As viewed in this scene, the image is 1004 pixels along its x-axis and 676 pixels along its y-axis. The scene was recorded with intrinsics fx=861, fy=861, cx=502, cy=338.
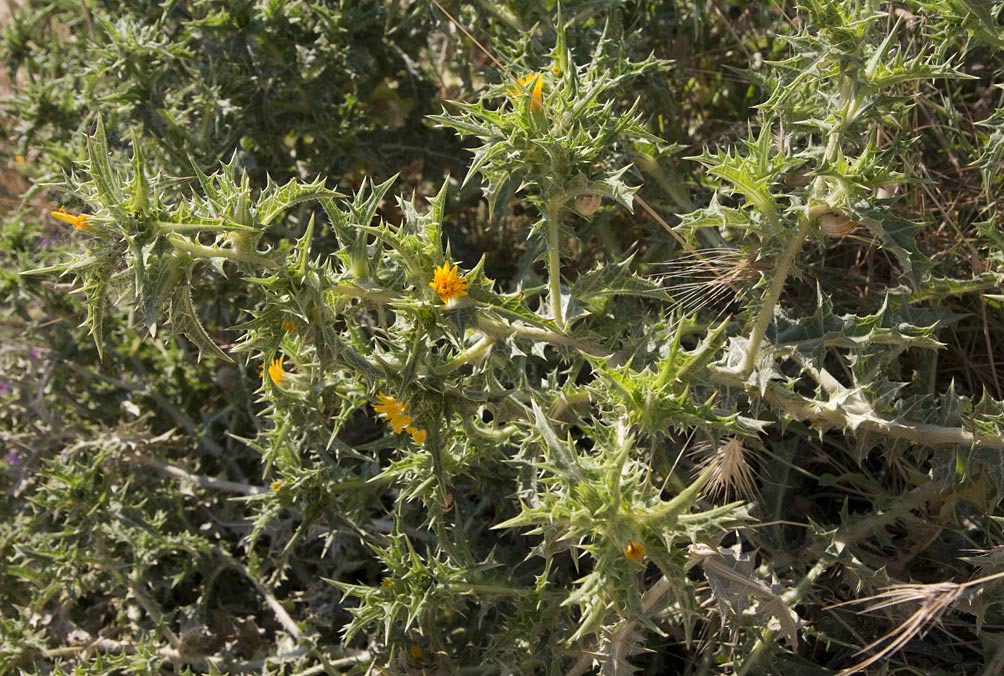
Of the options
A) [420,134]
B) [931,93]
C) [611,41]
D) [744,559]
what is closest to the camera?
[744,559]

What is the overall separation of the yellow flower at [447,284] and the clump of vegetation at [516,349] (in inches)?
0.7

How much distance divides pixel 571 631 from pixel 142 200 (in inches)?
51.6

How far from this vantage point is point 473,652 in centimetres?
222

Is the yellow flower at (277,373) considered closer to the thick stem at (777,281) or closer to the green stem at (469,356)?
the green stem at (469,356)

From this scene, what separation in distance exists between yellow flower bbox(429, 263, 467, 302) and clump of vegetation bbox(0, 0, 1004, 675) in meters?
0.02

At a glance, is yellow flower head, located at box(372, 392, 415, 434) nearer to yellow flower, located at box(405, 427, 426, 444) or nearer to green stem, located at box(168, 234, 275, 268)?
yellow flower, located at box(405, 427, 426, 444)

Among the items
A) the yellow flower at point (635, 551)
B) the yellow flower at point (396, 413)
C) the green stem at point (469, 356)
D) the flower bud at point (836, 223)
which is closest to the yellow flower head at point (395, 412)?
the yellow flower at point (396, 413)

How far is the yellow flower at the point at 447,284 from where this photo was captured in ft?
5.23

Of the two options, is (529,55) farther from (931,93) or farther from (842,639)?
(842,639)

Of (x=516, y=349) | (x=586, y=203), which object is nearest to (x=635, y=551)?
(x=516, y=349)

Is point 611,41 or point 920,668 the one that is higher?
point 611,41

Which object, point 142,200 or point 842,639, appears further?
point 842,639

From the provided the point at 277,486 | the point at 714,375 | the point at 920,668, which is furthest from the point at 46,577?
the point at 920,668

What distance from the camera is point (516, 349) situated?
189 centimetres
